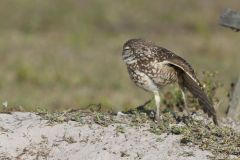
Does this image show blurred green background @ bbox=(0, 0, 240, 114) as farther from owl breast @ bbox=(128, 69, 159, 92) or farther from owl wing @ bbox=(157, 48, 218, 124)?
owl breast @ bbox=(128, 69, 159, 92)

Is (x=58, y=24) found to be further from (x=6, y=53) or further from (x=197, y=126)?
(x=197, y=126)

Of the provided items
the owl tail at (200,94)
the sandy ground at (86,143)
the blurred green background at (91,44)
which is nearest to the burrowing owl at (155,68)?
the owl tail at (200,94)

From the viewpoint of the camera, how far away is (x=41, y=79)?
1475 cm

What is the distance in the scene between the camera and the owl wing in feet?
25.2

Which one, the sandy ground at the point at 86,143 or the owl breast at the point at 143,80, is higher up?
the owl breast at the point at 143,80

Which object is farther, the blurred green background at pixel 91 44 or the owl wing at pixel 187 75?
the blurred green background at pixel 91 44

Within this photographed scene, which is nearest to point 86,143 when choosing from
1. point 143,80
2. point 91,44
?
point 143,80

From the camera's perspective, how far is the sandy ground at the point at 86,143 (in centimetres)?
722

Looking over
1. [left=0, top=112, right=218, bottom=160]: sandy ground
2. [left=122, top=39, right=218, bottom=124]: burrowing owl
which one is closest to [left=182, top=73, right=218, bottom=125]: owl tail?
[left=122, top=39, right=218, bottom=124]: burrowing owl

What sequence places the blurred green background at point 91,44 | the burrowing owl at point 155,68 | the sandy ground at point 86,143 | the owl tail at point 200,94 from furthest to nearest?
1. the blurred green background at point 91,44
2. the owl tail at point 200,94
3. the burrowing owl at point 155,68
4. the sandy ground at point 86,143

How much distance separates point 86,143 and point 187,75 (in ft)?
3.75

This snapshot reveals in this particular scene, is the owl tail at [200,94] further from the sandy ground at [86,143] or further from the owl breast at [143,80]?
the sandy ground at [86,143]

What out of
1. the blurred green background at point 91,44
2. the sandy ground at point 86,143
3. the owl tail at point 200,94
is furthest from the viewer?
the blurred green background at point 91,44

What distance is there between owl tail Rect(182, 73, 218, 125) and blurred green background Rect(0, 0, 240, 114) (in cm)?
355
